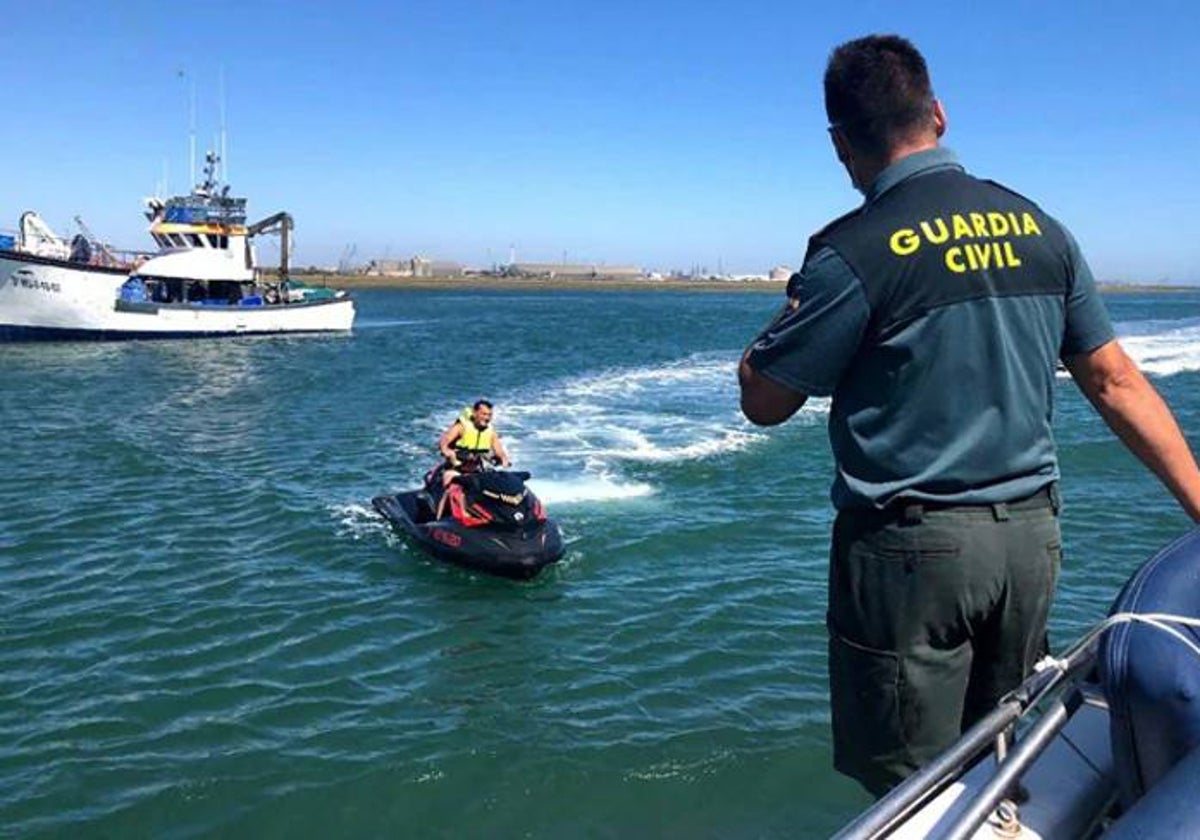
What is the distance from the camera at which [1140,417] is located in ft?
9.29

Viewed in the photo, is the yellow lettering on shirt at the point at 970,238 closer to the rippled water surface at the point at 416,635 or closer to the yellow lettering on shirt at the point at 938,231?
the yellow lettering on shirt at the point at 938,231

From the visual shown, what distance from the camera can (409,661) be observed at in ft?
29.8

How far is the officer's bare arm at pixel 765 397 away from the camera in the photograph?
263 cm

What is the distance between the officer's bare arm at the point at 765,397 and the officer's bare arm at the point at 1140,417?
2.78ft

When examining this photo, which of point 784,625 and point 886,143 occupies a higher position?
point 886,143

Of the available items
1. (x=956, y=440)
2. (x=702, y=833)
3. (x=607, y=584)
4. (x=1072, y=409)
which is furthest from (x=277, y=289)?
(x=956, y=440)

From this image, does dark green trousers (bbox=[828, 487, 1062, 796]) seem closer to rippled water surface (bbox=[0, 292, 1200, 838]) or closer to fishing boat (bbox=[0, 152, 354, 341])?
rippled water surface (bbox=[0, 292, 1200, 838])

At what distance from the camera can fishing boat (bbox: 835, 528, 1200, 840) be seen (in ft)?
7.02

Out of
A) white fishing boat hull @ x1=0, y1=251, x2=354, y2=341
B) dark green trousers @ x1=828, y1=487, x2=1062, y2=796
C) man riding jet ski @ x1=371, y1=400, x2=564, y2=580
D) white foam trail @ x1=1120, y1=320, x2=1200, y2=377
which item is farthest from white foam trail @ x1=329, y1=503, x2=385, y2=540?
white fishing boat hull @ x1=0, y1=251, x2=354, y2=341

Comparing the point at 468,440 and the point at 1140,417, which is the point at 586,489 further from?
the point at 1140,417

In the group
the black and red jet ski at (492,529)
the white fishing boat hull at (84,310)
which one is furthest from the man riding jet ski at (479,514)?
the white fishing boat hull at (84,310)

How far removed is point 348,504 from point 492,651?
6.05 metres

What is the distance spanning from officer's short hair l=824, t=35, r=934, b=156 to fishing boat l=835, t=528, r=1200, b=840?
1.27m

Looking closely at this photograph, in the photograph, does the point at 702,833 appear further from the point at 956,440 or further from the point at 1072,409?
the point at 1072,409
